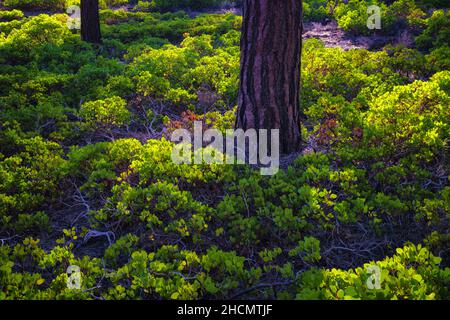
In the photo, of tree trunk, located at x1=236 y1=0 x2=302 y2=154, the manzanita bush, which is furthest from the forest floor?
tree trunk, located at x1=236 y1=0 x2=302 y2=154

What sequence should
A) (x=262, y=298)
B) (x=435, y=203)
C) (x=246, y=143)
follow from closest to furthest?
(x=262, y=298) < (x=435, y=203) < (x=246, y=143)

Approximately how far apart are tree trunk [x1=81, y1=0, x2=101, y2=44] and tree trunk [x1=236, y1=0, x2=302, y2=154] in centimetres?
522

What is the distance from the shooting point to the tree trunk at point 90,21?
8.36 metres

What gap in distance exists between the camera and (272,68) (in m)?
4.37

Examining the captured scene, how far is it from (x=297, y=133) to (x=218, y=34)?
5.27 m

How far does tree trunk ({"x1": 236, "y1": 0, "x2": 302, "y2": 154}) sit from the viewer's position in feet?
13.9

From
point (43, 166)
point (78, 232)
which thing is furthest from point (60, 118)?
point (78, 232)

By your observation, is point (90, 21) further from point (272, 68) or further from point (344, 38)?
point (272, 68)

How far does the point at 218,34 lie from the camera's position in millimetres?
9258

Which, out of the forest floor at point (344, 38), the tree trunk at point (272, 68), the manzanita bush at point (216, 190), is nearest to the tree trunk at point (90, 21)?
the manzanita bush at point (216, 190)

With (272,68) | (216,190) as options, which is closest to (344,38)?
(272,68)

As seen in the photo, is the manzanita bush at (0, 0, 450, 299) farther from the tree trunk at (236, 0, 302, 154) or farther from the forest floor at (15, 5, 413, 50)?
the forest floor at (15, 5, 413, 50)

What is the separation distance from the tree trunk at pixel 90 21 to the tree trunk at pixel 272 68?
17.1 feet

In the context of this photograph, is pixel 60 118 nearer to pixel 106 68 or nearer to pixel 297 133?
pixel 106 68
